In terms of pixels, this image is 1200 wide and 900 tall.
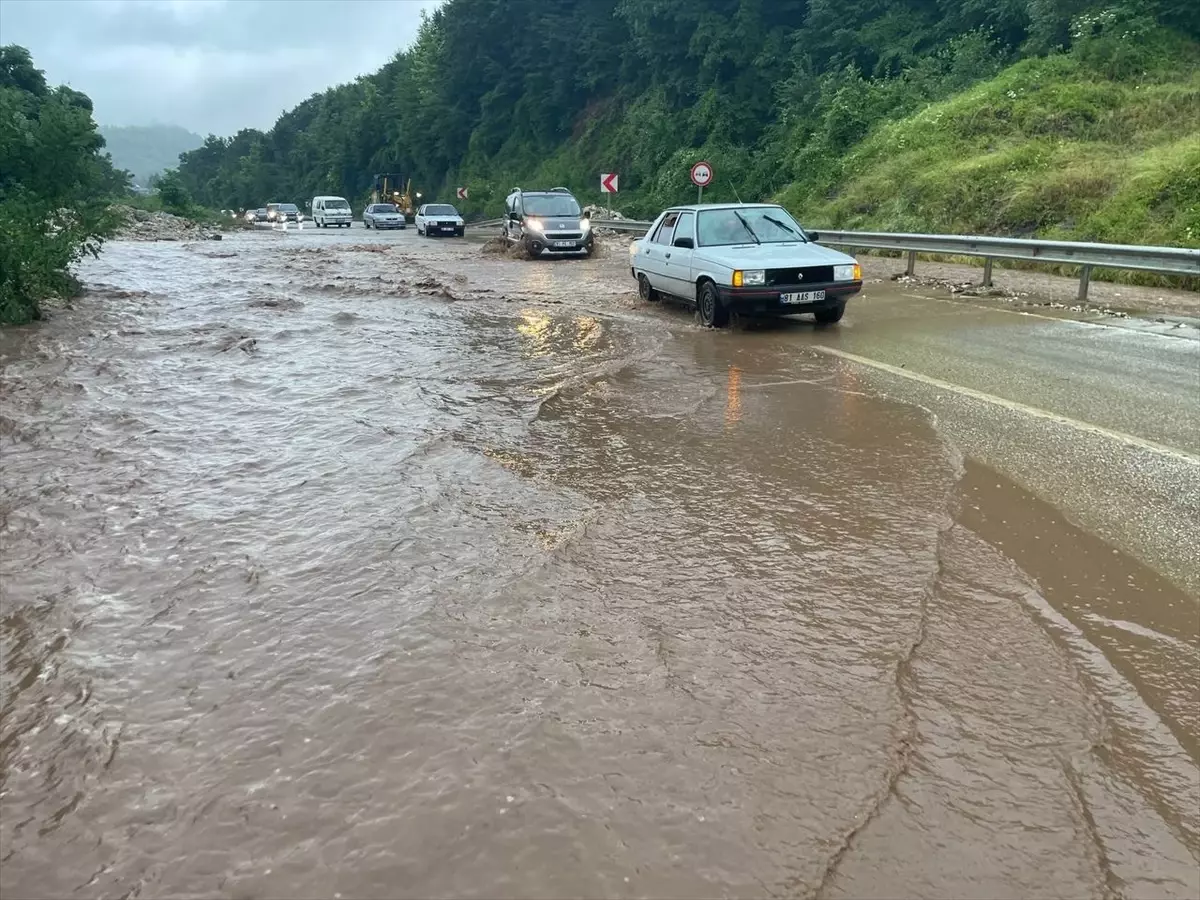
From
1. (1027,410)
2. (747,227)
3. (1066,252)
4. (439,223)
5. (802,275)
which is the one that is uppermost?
(439,223)

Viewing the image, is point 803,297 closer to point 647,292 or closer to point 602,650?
point 647,292

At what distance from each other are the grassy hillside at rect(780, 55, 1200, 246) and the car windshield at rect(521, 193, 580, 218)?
6483mm

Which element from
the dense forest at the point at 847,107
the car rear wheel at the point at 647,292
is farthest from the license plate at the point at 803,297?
the dense forest at the point at 847,107

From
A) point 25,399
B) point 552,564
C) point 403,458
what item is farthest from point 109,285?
point 552,564

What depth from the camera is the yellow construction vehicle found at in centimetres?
6134

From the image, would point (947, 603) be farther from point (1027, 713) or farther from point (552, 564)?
point (552, 564)

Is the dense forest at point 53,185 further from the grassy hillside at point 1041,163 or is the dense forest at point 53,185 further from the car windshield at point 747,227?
the grassy hillside at point 1041,163

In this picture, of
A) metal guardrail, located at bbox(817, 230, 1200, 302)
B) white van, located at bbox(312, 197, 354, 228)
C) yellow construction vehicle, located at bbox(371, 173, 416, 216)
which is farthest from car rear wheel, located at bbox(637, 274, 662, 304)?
yellow construction vehicle, located at bbox(371, 173, 416, 216)

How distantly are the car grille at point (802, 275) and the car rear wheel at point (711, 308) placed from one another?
26.1 inches

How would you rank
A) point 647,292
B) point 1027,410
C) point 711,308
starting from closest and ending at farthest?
point 1027,410, point 711,308, point 647,292

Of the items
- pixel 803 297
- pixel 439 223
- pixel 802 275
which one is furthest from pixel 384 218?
pixel 803 297

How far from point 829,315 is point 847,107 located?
64.1ft

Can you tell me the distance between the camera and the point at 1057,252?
42.3 ft

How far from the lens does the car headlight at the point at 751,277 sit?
10.3m
